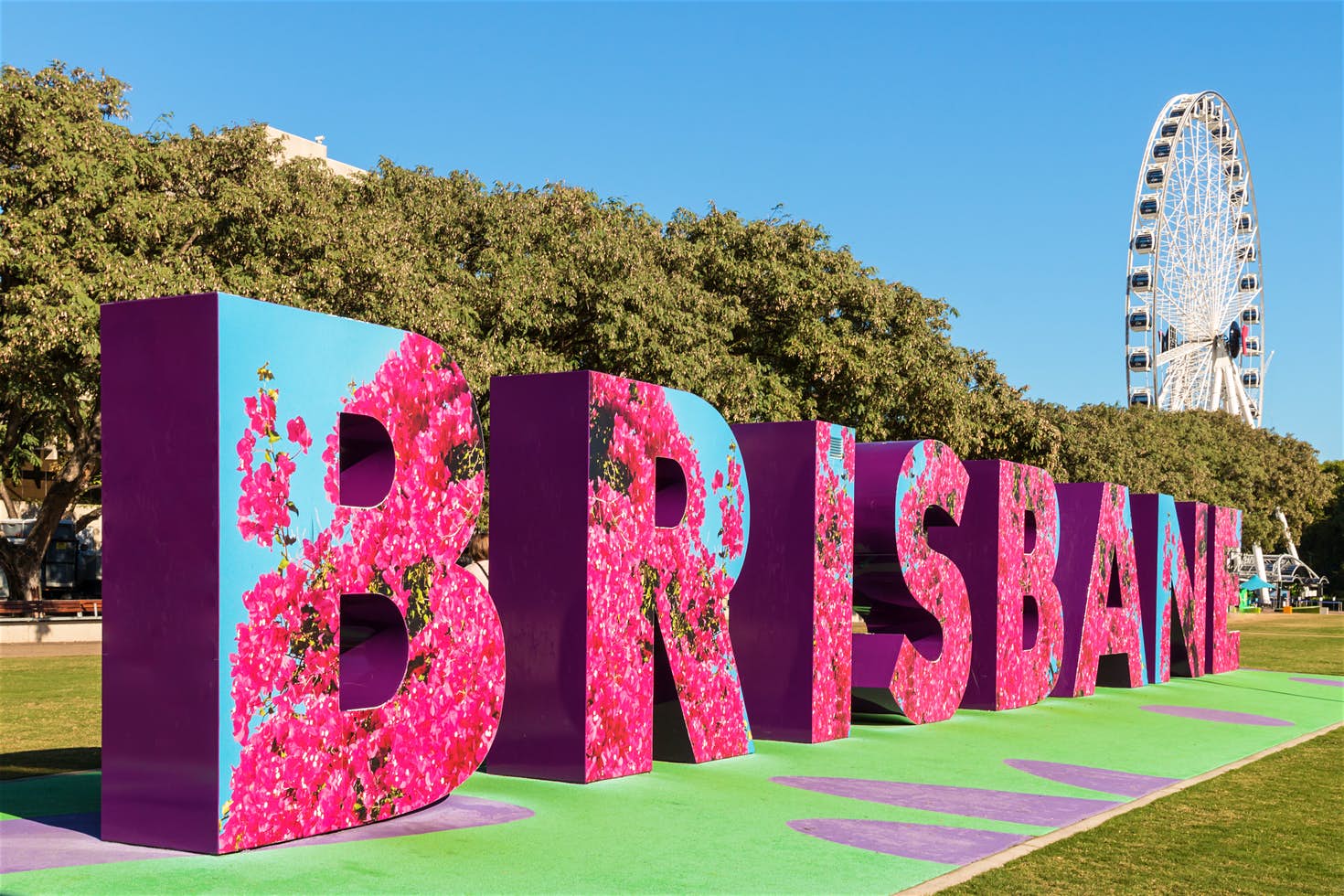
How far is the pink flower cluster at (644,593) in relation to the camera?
1107 centimetres

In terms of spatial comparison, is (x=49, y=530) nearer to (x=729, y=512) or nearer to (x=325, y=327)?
(x=729, y=512)

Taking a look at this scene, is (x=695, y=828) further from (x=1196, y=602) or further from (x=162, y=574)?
(x=1196, y=602)

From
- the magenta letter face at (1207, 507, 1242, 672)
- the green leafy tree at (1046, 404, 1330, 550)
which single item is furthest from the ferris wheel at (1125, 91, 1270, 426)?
the magenta letter face at (1207, 507, 1242, 672)

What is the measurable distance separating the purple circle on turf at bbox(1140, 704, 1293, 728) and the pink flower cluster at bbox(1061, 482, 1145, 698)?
1206mm

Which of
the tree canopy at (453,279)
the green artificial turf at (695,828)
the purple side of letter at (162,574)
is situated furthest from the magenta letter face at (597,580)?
the tree canopy at (453,279)

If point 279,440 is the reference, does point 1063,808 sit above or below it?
below

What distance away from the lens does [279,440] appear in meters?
8.40

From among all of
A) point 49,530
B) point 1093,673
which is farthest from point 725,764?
point 49,530

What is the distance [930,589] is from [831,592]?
6.69 feet

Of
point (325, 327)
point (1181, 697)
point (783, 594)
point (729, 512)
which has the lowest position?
point (1181, 697)

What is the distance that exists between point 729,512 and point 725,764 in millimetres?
2355

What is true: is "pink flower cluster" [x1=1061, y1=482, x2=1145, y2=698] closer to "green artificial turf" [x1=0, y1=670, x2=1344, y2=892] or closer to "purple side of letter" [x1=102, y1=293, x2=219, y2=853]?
"green artificial turf" [x1=0, y1=670, x2=1344, y2=892]

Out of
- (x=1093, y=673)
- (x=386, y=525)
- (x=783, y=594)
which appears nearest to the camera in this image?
(x=386, y=525)

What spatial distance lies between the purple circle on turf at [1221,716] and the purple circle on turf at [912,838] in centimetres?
933
